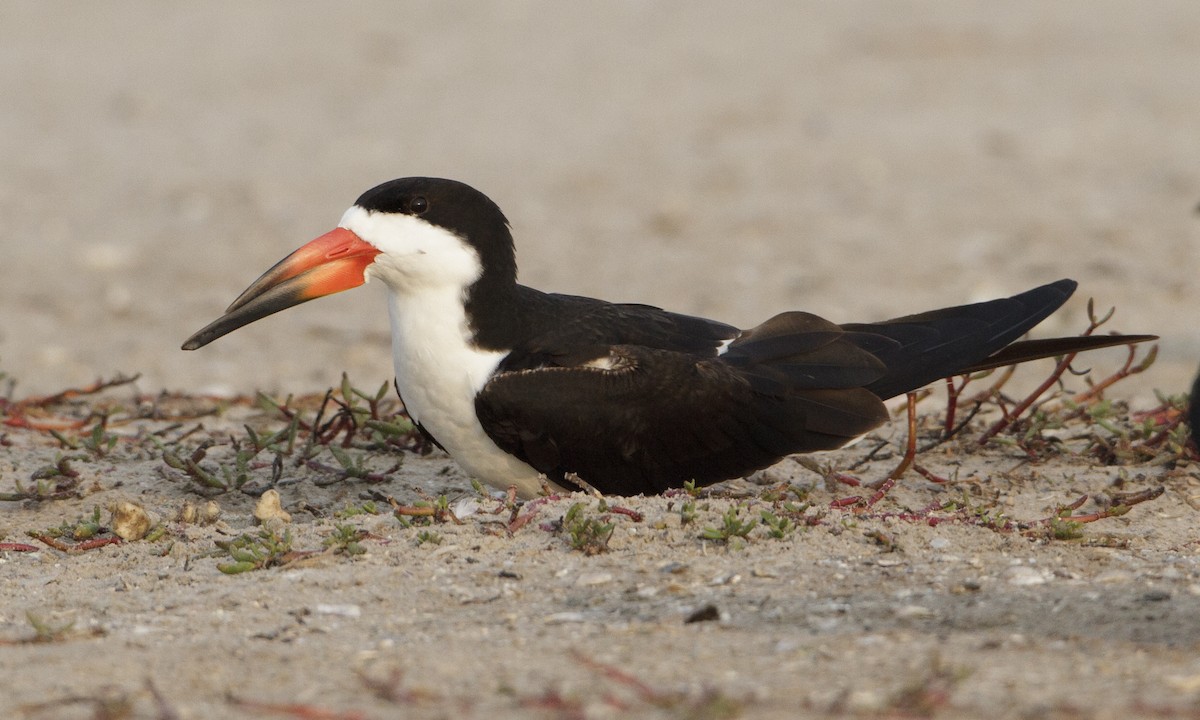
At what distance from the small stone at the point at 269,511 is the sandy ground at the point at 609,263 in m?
0.13

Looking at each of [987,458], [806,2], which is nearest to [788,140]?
[806,2]

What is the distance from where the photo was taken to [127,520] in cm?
413

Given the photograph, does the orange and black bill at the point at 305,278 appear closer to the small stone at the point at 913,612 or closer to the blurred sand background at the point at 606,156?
the small stone at the point at 913,612

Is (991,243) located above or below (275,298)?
above

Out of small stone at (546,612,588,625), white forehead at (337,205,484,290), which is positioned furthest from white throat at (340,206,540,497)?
small stone at (546,612,588,625)

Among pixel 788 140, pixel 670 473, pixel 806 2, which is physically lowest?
pixel 670 473

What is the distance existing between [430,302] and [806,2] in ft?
33.6

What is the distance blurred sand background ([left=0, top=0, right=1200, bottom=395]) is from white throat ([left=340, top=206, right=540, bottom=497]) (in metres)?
2.51

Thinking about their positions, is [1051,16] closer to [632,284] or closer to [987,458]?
[632,284]

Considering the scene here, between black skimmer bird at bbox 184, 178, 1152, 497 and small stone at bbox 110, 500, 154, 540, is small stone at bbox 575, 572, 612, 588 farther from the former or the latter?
small stone at bbox 110, 500, 154, 540

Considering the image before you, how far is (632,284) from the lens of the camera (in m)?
8.46

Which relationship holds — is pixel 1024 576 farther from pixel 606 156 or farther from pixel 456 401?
pixel 606 156

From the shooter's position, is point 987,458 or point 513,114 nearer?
point 987,458

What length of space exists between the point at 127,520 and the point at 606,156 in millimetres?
6705
